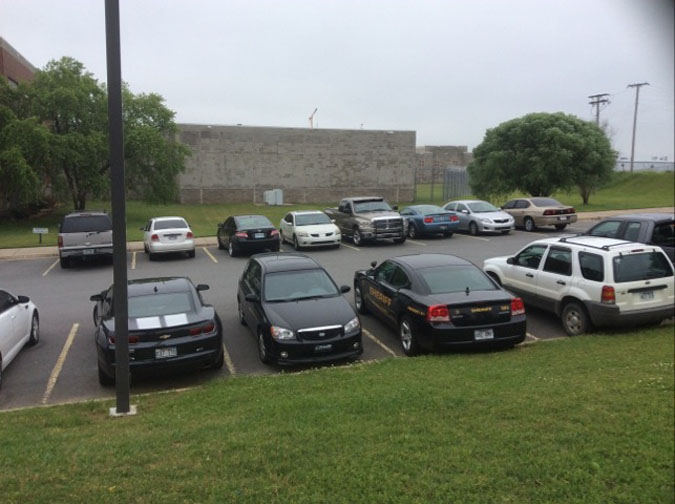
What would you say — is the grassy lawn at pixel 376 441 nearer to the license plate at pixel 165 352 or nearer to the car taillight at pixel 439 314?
the license plate at pixel 165 352

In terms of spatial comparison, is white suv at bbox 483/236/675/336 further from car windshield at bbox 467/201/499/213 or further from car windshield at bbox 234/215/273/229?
car windshield at bbox 467/201/499/213

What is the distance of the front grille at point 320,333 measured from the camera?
8688 mm

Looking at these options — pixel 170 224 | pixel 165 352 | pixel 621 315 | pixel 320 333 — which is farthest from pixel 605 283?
pixel 170 224

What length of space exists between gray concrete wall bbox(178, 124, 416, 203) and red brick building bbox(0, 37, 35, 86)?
1076 centimetres

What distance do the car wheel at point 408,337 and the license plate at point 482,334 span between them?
0.90m

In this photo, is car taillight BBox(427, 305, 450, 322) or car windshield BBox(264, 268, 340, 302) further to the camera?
car windshield BBox(264, 268, 340, 302)

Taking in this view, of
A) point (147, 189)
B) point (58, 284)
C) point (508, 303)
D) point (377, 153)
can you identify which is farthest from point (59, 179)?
point (508, 303)

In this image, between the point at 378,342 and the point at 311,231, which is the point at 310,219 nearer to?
the point at 311,231

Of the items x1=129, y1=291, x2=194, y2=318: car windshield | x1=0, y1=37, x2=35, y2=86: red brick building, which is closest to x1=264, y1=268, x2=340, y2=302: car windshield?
x1=129, y1=291, x2=194, y2=318: car windshield

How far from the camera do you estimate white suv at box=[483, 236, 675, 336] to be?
30.5 feet

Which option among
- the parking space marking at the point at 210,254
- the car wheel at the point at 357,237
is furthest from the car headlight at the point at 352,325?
the car wheel at the point at 357,237

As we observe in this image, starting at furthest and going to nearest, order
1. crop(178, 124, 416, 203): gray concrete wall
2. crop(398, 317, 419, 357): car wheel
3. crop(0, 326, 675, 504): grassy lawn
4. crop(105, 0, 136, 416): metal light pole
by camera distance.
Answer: crop(178, 124, 416, 203): gray concrete wall → crop(398, 317, 419, 357): car wheel → crop(105, 0, 136, 416): metal light pole → crop(0, 326, 675, 504): grassy lawn

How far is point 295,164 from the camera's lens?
4772cm

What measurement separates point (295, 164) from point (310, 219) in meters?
26.0
